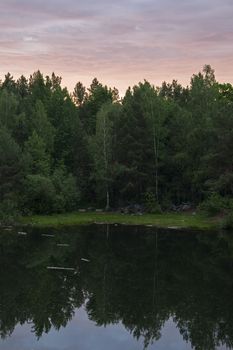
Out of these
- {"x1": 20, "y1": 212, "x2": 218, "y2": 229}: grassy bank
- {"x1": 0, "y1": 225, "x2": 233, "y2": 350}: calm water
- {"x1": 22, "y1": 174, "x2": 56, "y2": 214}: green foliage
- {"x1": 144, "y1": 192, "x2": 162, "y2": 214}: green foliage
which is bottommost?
{"x1": 0, "y1": 225, "x2": 233, "y2": 350}: calm water

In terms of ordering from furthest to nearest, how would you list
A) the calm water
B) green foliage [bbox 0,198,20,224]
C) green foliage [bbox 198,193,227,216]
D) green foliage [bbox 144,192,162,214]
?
green foliage [bbox 144,192,162,214], green foliage [bbox 198,193,227,216], green foliage [bbox 0,198,20,224], the calm water

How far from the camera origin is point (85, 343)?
26.5 metres

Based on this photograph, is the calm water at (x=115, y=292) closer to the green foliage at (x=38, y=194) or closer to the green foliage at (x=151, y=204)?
the green foliage at (x=38, y=194)

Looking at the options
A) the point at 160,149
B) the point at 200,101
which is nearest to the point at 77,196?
the point at 160,149

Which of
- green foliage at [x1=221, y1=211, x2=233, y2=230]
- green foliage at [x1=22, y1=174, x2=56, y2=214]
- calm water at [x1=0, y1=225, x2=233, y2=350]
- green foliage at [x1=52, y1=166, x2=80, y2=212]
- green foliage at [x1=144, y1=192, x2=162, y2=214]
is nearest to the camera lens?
calm water at [x1=0, y1=225, x2=233, y2=350]

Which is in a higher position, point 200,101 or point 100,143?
point 200,101

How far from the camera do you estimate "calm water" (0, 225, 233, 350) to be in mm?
27281

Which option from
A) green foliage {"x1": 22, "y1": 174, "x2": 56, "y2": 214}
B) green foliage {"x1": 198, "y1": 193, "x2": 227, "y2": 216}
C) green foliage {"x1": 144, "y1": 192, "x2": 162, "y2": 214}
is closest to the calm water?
green foliage {"x1": 198, "y1": 193, "x2": 227, "y2": 216}

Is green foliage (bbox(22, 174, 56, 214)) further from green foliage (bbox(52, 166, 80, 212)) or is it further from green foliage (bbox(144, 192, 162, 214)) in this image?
green foliage (bbox(144, 192, 162, 214))

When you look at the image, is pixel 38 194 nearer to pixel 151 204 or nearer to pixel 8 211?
pixel 8 211

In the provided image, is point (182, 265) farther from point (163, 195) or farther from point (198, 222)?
point (163, 195)

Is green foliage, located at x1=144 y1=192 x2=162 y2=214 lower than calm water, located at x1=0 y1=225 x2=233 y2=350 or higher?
higher

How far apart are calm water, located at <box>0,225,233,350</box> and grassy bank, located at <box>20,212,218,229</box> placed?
8139 millimetres

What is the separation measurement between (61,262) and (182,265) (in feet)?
34.6
